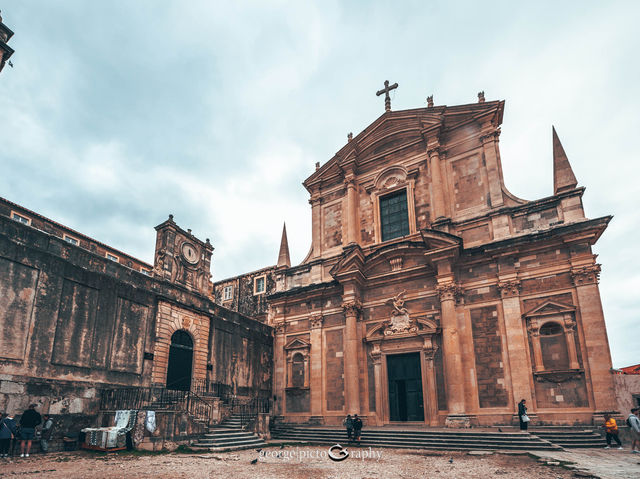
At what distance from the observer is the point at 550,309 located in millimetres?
15672

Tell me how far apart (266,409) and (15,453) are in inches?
485

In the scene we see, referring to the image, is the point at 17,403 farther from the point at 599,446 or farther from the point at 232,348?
the point at 599,446

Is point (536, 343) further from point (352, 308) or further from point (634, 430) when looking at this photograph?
point (352, 308)

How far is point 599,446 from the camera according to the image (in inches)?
516

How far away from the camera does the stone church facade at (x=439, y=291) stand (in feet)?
50.5

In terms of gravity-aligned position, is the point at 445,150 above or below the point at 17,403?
above

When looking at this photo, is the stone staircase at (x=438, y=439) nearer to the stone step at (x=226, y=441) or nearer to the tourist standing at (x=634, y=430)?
the tourist standing at (x=634, y=430)

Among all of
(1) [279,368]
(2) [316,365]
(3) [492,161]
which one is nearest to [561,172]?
(3) [492,161]

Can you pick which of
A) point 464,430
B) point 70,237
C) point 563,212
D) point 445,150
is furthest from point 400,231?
point 70,237

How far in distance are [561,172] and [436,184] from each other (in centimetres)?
513

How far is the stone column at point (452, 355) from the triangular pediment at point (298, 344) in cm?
719

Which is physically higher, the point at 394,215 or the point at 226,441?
the point at 394,215

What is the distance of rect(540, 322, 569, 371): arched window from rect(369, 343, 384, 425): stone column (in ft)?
21.8

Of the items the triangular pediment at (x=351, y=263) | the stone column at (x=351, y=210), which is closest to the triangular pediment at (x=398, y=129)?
the stone column at (x=351, y=210)
